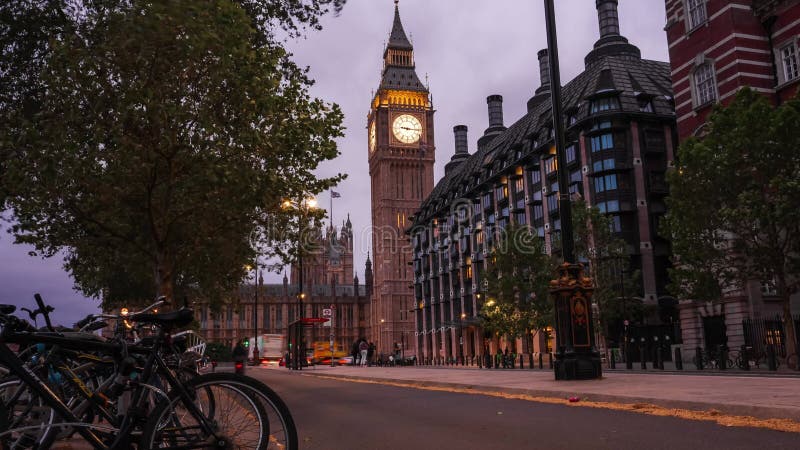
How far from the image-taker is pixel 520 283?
4778cm

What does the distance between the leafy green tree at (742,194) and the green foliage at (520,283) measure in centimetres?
1754

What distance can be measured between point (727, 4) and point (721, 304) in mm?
16125

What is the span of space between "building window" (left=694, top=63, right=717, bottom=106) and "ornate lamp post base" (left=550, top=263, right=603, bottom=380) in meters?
24.1

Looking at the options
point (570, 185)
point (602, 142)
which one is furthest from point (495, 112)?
point (602, 142)

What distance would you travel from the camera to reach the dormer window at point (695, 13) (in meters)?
36.2

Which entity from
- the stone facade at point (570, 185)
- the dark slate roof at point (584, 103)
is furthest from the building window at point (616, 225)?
the dark slate roof at point (584, 103)

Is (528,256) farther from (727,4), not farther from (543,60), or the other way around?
(543,60)

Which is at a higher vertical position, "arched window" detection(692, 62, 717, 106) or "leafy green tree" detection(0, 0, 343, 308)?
"arched window" detection(692, 62, 717, 106)

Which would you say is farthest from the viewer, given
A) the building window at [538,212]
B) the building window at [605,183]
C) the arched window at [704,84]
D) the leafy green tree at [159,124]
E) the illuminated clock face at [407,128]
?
the illuminated clock face at [407,128]

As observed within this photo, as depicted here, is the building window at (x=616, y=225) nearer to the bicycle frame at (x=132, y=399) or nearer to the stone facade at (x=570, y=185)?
the stone facade at (x=570, y=185)

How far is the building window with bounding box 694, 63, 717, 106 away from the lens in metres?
35.3

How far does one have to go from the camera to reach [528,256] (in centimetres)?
4819

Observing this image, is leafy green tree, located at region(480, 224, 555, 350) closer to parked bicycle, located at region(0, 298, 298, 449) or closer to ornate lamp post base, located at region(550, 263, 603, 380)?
ornate lamp post base, located at region(550, 263, 603, 380)

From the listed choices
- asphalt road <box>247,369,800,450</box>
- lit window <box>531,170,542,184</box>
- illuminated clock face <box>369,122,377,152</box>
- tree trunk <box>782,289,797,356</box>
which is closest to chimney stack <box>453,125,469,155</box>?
illuminated clock face <box>369,122,377,152</box>
